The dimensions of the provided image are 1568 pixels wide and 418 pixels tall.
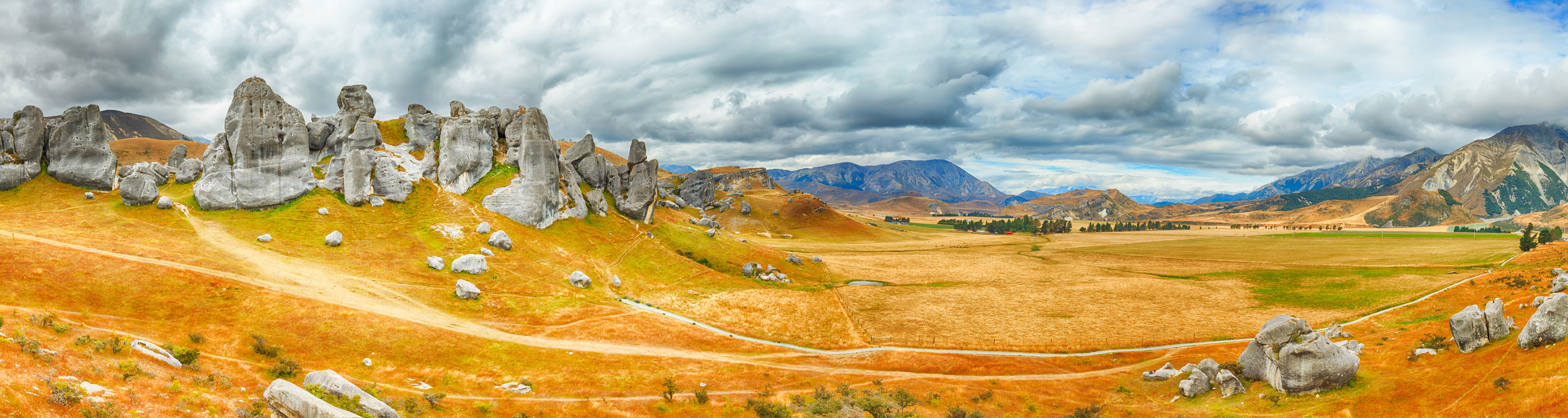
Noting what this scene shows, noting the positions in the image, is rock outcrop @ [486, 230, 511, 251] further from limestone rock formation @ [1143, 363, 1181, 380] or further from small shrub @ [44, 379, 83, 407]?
limestone rock formation @ [1143, 363, 1181, 380]

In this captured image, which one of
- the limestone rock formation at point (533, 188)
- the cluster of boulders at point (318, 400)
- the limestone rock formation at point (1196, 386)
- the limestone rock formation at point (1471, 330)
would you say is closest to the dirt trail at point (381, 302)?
the limestone rock formation at point (1196, 386)

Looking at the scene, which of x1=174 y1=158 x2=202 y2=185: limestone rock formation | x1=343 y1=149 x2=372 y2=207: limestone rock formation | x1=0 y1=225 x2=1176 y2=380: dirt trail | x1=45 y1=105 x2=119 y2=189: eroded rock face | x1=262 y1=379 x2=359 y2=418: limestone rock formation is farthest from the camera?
x1=343 y1=149 x2=372 y2=207: limestone rock formation

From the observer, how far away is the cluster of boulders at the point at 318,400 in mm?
22531

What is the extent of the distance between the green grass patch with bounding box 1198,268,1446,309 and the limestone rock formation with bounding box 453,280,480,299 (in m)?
102

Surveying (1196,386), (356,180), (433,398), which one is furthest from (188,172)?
(1196,386)

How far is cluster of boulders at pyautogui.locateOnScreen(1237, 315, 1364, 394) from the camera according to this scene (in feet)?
109

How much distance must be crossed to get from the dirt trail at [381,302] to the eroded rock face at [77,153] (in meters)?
17.9

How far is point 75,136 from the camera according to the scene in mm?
60875

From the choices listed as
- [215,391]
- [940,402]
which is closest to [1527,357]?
[940,402]

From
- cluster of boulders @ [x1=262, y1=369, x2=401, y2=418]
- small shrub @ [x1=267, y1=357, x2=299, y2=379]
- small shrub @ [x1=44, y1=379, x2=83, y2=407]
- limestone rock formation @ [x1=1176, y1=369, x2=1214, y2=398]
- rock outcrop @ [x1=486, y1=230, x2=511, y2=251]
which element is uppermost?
rock outcrop @ [x1=486, y1=230, x2=511, y2=251]

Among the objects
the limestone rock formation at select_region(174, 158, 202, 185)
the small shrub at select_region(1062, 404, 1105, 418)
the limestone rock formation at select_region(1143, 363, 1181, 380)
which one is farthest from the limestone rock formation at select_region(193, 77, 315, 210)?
the limestone rock formation at select_region(1143, 363, 1181, 380)

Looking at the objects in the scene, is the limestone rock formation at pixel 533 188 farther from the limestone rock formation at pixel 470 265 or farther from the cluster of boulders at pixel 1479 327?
the cluster of boulders at pixel 1479 327

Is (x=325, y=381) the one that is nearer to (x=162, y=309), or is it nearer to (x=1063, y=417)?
(x=162, y=309)

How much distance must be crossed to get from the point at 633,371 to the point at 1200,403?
39.1 metres
